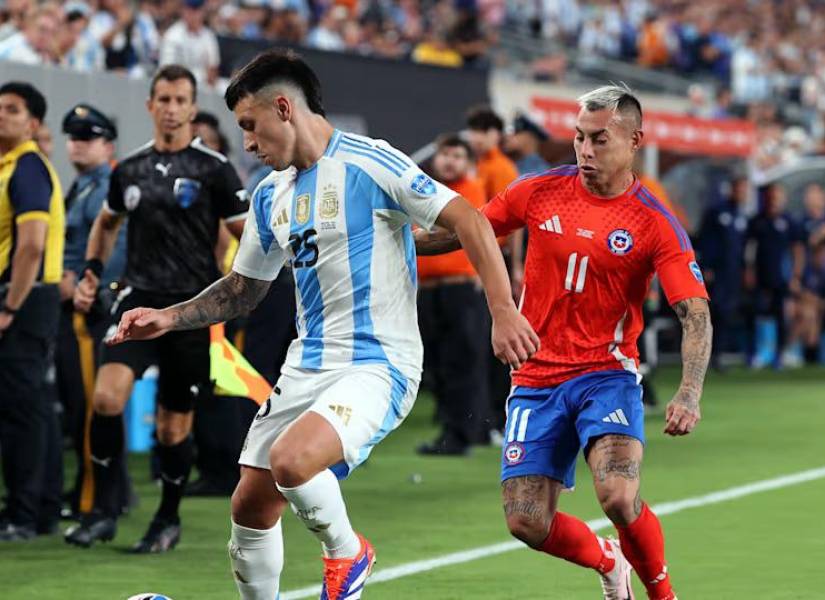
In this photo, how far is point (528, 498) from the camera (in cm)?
621

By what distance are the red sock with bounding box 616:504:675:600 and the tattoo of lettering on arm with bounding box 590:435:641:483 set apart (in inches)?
6.6

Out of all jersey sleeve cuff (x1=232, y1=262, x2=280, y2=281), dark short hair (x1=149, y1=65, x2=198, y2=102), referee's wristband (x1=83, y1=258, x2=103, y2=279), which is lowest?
referee's wristband (x1=83, y1=258, x2=103, y2=279)

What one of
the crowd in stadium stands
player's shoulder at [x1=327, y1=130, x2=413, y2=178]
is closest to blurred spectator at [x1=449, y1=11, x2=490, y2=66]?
the crowd in stadium stands

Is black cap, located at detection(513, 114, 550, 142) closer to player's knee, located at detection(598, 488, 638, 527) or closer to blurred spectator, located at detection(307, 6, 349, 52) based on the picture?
blurred spectator, located at detection(307, 6, 349, 52)

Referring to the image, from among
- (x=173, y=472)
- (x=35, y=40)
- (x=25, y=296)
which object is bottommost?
(x=173, y=472)

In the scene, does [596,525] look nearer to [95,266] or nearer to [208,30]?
[95,266]

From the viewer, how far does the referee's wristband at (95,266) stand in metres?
8.27

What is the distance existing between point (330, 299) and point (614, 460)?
46.8 inches

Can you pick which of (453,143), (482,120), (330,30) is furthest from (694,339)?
(330,30)

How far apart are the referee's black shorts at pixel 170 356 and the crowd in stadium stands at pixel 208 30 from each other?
181 inches

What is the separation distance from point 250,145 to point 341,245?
0.44m

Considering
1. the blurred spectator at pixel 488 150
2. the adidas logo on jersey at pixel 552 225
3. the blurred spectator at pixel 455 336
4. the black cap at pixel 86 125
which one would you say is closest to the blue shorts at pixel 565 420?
the adidas logo on jersey at pixel 552 225

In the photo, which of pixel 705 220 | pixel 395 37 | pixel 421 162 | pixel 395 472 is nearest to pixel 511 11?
pixel 395 37

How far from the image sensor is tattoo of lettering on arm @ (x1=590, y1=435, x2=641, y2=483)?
6.06 meters
